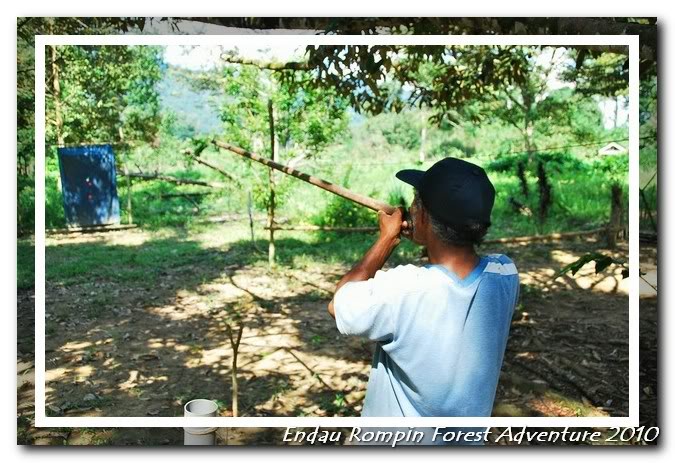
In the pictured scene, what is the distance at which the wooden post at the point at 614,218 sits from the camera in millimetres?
5773

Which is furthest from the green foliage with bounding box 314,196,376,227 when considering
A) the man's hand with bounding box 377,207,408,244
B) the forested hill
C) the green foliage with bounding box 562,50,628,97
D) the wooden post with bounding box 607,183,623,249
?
the man's hand with bounding box 377,207,408,244

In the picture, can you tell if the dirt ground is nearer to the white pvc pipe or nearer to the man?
the white pvc pipe

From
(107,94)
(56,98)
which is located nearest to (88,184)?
(107,94)

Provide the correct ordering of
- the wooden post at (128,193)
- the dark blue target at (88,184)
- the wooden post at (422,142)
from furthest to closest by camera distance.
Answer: the wooden post at (422,142) < the wooden post at (128,193) < the dark blue target at (88,184)

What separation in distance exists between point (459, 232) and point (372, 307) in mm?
261

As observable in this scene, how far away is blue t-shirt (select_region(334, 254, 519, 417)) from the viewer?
1.23 metres

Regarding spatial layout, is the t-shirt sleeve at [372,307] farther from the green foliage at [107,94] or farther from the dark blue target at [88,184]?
the dark blue target at [88,184]

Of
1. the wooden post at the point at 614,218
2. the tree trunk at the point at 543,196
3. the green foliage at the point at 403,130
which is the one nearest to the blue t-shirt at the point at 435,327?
the wooden post at the point at 614,218

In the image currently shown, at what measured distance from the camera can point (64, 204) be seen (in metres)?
5.37

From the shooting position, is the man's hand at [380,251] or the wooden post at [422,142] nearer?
the man's hand at [380,251]

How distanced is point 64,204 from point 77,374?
2.50 m

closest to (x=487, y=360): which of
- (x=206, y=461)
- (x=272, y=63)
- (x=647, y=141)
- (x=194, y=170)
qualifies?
(x=206, y=461)

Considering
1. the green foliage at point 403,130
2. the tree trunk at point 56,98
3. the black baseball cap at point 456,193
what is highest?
the green foliage at point 403,130

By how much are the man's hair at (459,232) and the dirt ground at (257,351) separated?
5.16 feet
